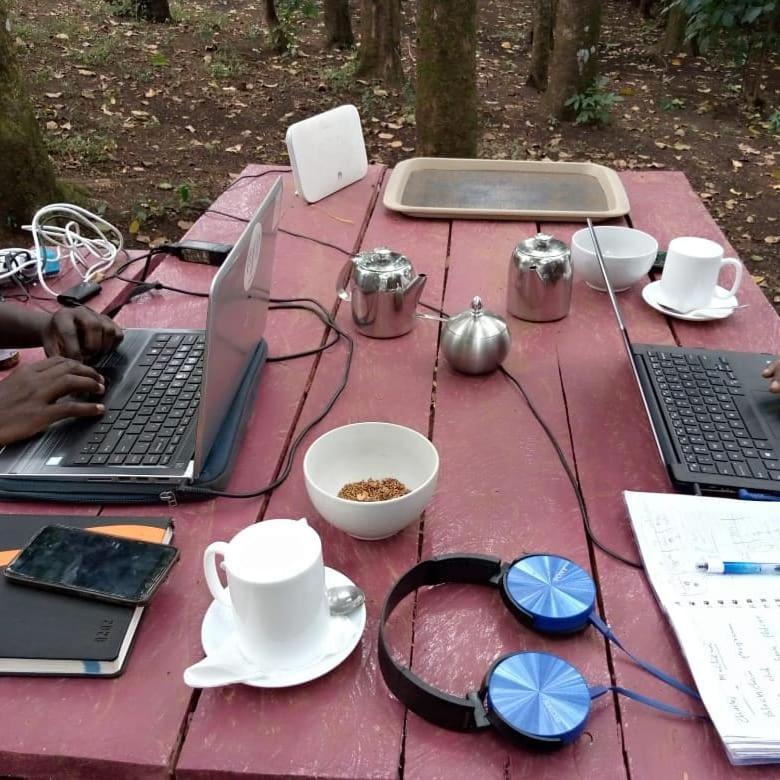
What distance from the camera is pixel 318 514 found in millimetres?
933

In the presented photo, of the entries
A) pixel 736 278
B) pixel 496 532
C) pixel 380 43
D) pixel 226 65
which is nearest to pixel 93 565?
pixel 496 532

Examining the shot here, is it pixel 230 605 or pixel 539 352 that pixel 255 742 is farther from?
pixel 539 352

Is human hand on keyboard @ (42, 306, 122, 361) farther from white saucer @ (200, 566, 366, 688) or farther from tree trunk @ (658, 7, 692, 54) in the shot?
tree trunk @ (658, 7, 692, 54)

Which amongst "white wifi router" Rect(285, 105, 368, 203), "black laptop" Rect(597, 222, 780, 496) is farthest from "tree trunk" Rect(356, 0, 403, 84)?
"black laptop" Rect(597, 222, 780, 496)

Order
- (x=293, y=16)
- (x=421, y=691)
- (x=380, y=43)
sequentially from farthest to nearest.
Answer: (x=293, y=16) → (x=380, y=43) → (x=421, y=691)

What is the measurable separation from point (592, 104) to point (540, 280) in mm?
3577

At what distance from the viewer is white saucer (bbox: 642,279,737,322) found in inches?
53.3

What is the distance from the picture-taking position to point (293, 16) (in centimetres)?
661

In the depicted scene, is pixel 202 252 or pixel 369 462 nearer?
pixel 369 462

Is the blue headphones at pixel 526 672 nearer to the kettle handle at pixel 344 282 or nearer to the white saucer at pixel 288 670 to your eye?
the white saucer at pixel 288 670

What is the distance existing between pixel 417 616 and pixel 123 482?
17.6 inches

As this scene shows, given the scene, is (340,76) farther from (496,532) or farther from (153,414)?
(496,532)

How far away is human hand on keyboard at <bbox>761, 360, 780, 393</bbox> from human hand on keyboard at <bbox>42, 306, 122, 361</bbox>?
1080 mm

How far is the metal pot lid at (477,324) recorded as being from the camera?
1.19m
